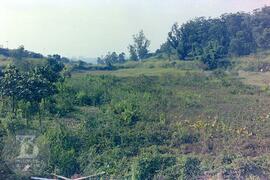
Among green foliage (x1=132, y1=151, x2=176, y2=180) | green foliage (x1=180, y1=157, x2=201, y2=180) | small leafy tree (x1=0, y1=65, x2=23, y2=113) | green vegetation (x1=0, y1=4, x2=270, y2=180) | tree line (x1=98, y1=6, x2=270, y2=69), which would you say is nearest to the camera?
green foliage (x1=180, y1=157, x2=201, y2=180)

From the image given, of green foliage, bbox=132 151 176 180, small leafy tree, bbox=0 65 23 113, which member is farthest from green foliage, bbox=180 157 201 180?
small leafy tree, bbox=0 65 23 113

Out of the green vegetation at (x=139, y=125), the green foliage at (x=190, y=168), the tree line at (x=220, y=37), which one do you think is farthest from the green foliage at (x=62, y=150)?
the tree line at (x=220, y=37)

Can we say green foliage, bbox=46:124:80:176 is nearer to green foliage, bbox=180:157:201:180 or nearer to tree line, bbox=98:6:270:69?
green foliage, bbox=180:157:201:180

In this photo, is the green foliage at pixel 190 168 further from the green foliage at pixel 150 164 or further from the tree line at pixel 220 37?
the tree line at pixel 220 37

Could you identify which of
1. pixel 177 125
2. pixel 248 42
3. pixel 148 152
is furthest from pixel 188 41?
pixel 148 152

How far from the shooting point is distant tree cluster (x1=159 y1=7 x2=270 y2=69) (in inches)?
1516

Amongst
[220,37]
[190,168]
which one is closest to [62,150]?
[190,168]

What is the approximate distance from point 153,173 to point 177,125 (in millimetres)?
4030

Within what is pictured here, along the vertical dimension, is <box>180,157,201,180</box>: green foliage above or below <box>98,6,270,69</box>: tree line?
below

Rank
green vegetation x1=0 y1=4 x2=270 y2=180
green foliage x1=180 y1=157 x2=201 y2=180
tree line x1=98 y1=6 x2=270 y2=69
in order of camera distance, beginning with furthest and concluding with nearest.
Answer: tree line x1=98 y1=6 x2=270 y2=69
green vegetation x1=0 y1=4 x2=270 y2=180
green foliage x1=180 y1=157 x2=201 y2=180

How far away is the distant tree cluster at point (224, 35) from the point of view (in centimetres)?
3850

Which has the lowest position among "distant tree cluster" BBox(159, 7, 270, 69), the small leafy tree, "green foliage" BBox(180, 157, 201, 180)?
"green foliage" BBox(180, 157, 201, 180)

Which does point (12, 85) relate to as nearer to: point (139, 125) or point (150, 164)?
point (139, 125)

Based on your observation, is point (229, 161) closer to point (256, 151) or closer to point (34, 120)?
point (256, 151)
